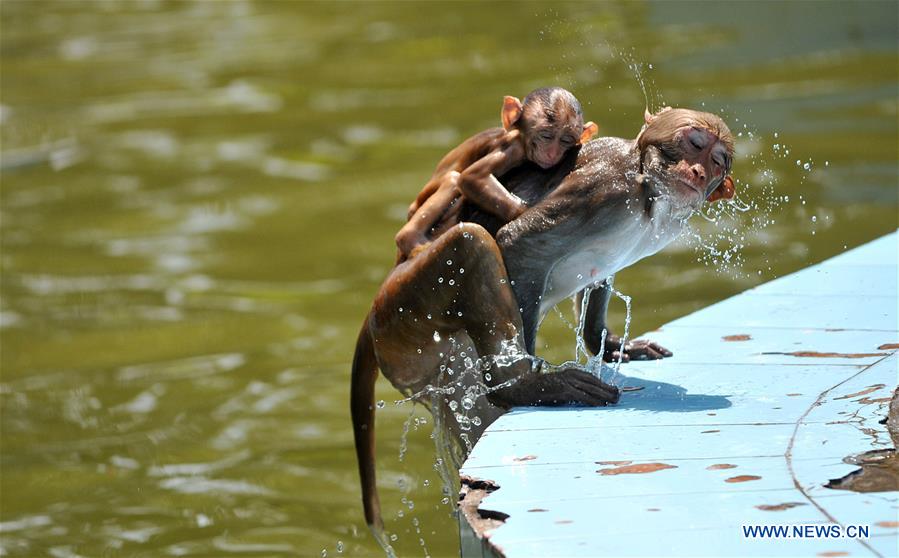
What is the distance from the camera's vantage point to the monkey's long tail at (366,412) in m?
4.62

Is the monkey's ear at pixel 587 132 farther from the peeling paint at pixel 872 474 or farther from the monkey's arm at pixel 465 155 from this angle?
the peeling paint at pixel 872 474

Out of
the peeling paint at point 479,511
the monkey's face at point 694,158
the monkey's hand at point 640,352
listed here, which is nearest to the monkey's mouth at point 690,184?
the monkey's face at point 694,158

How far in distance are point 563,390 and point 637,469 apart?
0.63 meters

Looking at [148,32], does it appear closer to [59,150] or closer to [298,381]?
[59,150]

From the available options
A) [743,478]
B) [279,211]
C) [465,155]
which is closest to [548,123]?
[465,155]

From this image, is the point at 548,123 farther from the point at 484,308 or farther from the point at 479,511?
the point at 479,511

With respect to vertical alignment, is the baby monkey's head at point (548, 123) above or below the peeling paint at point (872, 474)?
above

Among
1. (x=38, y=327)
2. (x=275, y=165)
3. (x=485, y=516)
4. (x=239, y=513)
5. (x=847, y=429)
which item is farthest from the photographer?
(x=275, y=165)

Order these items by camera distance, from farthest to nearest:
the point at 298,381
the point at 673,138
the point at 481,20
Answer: the point at 481,20, the point at 298,381, the point at 673,138

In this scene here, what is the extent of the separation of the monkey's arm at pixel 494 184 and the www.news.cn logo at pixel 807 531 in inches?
56.4

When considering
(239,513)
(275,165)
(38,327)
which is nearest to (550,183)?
(239,513)

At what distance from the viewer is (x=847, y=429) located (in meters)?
3.68

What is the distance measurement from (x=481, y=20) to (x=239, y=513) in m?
11.3

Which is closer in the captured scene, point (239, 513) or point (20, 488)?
point (239, 513)
